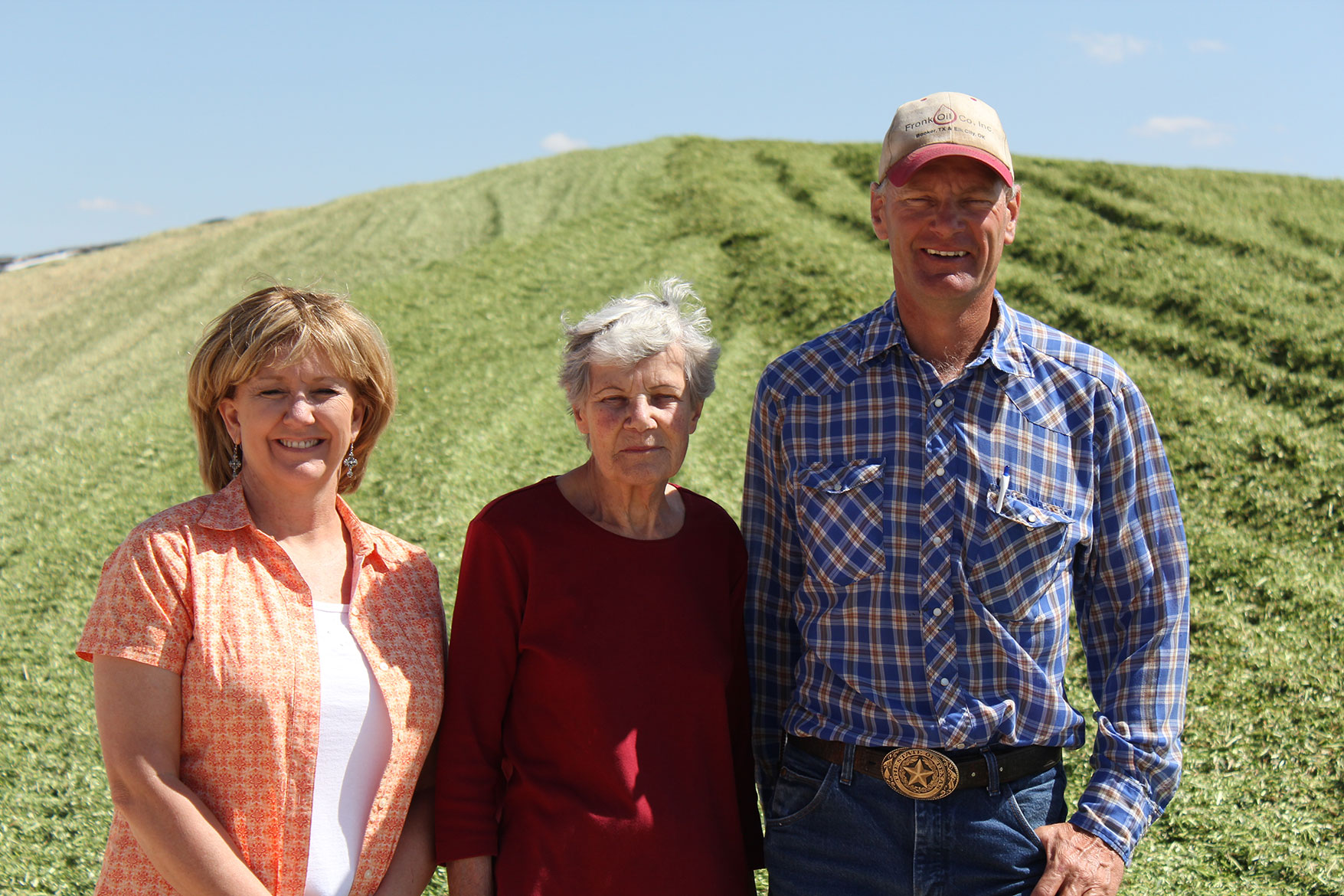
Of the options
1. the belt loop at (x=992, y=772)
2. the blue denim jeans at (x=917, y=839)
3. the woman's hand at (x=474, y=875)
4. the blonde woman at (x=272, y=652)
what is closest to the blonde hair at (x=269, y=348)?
the blonde woman at (x=272, y=652)

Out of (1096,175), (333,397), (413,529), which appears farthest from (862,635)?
(1096,175)

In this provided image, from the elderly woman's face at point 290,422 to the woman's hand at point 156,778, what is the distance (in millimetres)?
429

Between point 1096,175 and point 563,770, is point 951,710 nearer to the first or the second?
point 563,770

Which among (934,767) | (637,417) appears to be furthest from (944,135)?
(934,767)

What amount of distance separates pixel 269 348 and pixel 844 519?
1.13 m

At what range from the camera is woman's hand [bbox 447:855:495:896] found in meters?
1.93

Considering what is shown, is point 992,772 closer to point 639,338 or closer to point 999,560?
point 999,560

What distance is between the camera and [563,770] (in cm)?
192

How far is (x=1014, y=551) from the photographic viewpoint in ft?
6.31

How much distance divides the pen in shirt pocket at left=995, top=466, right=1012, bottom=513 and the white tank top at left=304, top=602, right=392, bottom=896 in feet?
3.91

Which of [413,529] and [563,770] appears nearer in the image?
[563,770]

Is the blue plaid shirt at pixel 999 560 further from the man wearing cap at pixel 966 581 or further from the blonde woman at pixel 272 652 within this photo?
the blonde woman at pixel 272 652

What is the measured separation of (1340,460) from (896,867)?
5130 mm

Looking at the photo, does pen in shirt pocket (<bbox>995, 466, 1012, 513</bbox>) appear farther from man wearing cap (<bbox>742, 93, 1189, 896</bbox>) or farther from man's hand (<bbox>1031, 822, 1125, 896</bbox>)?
man's hand (<bbox>1031, 822, 1125, 896</bbox>)
